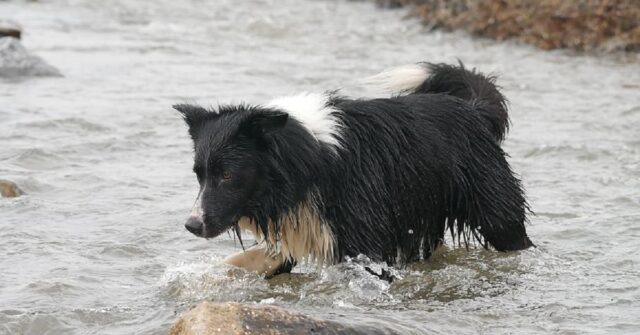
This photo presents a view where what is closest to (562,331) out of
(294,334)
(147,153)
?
(294,334)

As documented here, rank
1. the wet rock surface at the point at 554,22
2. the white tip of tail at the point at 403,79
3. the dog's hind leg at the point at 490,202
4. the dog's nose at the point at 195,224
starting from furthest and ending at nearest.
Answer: the wet rock surface at the point at 554,22 < the white tip of tail at the point at 403,79 < the dog's hind leg at the point at 490,202 < the dog's nose at the point at 195,224

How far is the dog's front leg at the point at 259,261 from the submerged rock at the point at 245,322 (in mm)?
1382

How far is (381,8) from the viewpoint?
2202 cm

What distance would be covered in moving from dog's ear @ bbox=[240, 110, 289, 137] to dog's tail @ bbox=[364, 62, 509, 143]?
1.55 m

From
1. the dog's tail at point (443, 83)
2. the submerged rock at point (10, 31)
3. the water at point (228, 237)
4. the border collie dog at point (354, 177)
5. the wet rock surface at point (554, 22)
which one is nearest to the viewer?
the border collie dog at point (354, 177)

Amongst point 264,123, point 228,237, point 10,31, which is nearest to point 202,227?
point 264,123

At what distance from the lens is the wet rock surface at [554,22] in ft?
50.4

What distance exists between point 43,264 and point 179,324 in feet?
7.35

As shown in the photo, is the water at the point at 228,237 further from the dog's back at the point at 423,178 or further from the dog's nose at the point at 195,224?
the dog's nose at the point at 195,224

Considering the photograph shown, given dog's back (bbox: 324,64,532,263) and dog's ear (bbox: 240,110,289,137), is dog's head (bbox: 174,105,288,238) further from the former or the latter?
dog's back (bbox: 324,64,532,263)

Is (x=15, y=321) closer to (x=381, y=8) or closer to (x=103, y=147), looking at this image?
(x=103, y=147)

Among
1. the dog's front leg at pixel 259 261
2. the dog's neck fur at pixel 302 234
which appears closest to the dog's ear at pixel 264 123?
the dog's neck fur at pixel 302 234

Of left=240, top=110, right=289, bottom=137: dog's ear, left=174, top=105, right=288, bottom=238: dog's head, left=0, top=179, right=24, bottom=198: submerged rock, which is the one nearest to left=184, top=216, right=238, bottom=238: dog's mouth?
left=174, top=105, right=288, bottom=238: dog's head

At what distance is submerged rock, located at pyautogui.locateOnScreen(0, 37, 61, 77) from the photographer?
13.4 metres
